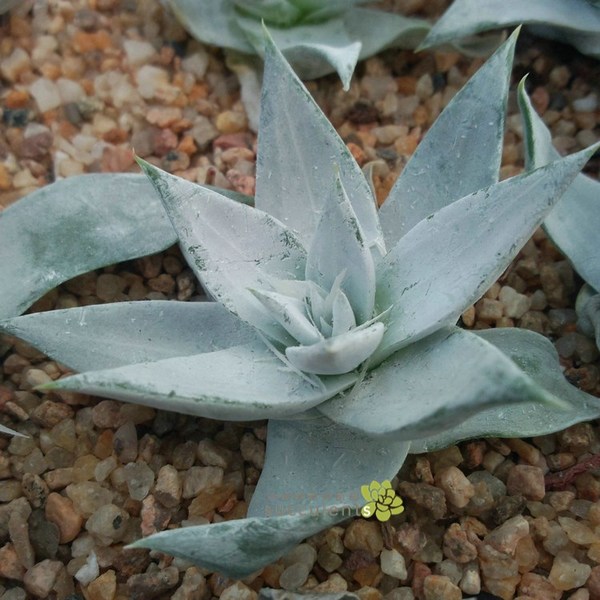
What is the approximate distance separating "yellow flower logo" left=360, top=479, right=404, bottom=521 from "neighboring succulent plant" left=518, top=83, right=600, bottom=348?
415 mm

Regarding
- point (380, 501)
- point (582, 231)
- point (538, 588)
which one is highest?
point (582, 231)

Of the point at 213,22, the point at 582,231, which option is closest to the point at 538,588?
the point at 582,231

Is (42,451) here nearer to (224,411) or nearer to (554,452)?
(224,411)

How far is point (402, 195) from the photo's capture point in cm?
106

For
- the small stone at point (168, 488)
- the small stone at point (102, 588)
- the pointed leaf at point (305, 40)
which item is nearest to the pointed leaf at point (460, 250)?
the small stone at point (168, 488)

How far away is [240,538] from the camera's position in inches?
31.1

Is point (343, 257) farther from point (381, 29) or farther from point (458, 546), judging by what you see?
point (381, 29)

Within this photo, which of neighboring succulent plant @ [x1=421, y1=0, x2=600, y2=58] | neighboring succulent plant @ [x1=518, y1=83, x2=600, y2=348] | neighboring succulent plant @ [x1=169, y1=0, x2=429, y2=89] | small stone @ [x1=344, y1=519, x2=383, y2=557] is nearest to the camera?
small stone @ [x1=344, y1=519, x2=383, y2=557]

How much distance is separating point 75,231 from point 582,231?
785 millimetres

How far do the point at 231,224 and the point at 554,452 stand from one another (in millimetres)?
568

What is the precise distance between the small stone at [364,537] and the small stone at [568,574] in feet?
0.74

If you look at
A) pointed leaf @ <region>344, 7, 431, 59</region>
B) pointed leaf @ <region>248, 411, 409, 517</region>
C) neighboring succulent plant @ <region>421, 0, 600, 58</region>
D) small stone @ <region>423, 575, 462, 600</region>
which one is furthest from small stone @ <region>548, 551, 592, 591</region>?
pointed leaf @ <region>344, 7, 431, 59</region>

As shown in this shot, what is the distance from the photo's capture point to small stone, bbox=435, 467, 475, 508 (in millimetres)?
998

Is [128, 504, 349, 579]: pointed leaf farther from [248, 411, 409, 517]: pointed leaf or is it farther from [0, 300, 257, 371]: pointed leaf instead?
[0, 300, 257, 371]: pointed leaf
